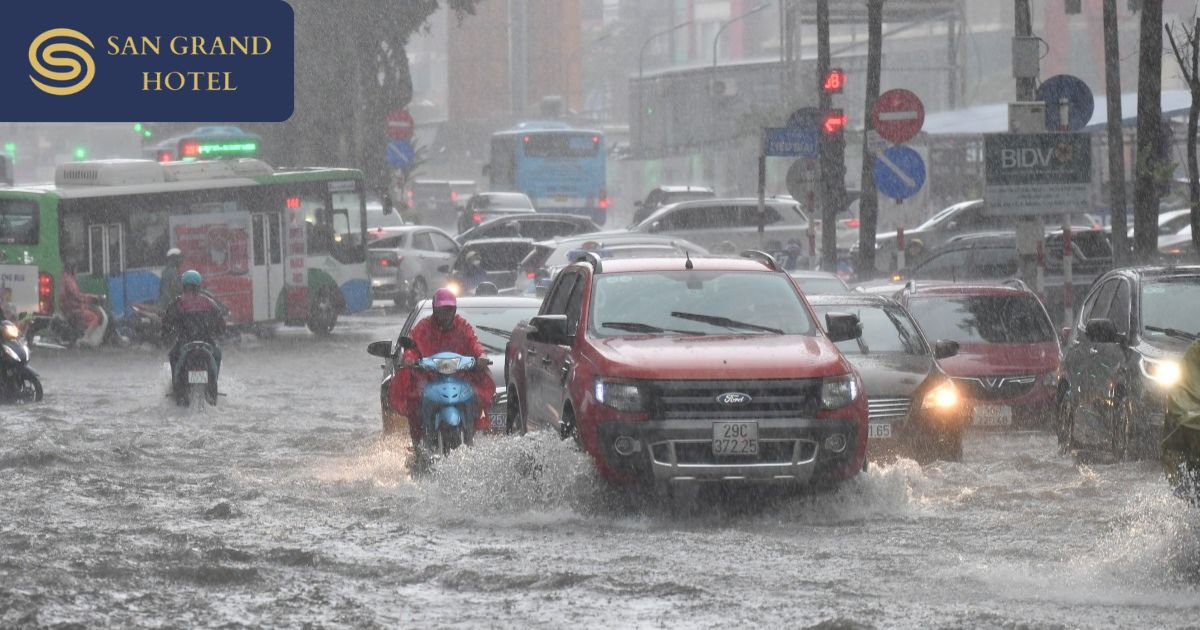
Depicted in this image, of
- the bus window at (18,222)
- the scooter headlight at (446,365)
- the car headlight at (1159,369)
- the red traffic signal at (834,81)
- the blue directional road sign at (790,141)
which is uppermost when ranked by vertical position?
the red traffic signal at (834,81)

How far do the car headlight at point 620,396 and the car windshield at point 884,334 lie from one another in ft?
14.1

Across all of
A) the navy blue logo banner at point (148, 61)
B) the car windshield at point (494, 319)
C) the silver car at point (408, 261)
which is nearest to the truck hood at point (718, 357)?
the car windshield at point (494, 319)

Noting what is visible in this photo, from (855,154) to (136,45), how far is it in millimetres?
45158

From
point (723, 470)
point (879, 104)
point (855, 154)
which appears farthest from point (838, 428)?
point (855, 154)

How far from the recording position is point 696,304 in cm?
1303

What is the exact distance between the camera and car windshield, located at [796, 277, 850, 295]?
68.0 ft

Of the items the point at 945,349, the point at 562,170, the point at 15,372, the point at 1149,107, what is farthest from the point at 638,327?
the point at 562,170

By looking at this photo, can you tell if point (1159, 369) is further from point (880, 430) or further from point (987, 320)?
point (987, 320)

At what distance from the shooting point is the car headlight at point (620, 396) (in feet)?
38.5

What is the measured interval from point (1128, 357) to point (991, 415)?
2892 millimetres

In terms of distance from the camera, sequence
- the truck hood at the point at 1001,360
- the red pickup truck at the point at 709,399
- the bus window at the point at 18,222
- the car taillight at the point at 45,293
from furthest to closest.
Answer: the bus window at the point at 18,222 < the car taillight at the point at 45,293 < the truck hood at the point at 1001,360 < the red pickup truck at the point at 709,399

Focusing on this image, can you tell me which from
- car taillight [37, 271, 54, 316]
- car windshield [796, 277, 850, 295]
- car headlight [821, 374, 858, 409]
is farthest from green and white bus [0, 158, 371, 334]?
car headlight [821, 374, 858, 409]

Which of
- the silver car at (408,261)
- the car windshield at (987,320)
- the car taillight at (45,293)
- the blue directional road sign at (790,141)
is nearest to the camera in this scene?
the car windshield at (987,320)

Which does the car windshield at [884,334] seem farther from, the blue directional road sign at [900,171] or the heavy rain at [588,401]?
the blue directional road sign at [900,171]
